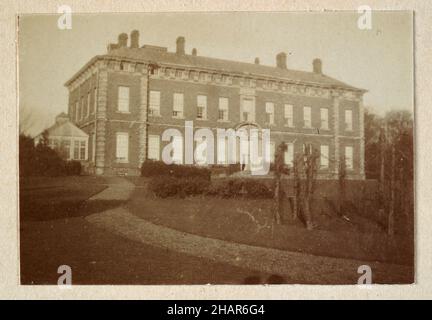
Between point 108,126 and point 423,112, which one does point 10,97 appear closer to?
point 108,126

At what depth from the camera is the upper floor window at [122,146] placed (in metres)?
5.03

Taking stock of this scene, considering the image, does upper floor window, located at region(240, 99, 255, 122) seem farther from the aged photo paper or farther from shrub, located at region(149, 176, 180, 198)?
shrub, located at region(149, 176, 180, 198)

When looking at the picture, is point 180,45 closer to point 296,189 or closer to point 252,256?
point 296,189

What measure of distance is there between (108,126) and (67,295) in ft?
7.47

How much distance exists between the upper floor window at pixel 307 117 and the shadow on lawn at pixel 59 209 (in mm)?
2725

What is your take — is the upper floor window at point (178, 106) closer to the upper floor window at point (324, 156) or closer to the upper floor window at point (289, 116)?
the upper floor window at point (289, 116)

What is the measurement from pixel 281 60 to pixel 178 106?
1554 millimetres

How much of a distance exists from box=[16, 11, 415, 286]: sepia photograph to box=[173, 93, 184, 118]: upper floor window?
2cm

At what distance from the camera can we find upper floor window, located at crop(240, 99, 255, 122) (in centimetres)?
528

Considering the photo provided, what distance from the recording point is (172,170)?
5051mm

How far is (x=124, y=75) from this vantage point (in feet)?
16.6

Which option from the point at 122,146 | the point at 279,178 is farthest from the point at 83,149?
the point at 279,178

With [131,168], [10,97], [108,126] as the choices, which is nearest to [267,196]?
[131,168]

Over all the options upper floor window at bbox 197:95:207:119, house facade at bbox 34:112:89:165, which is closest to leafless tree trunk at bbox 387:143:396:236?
upper floor window at bbox 197:95:207:119
